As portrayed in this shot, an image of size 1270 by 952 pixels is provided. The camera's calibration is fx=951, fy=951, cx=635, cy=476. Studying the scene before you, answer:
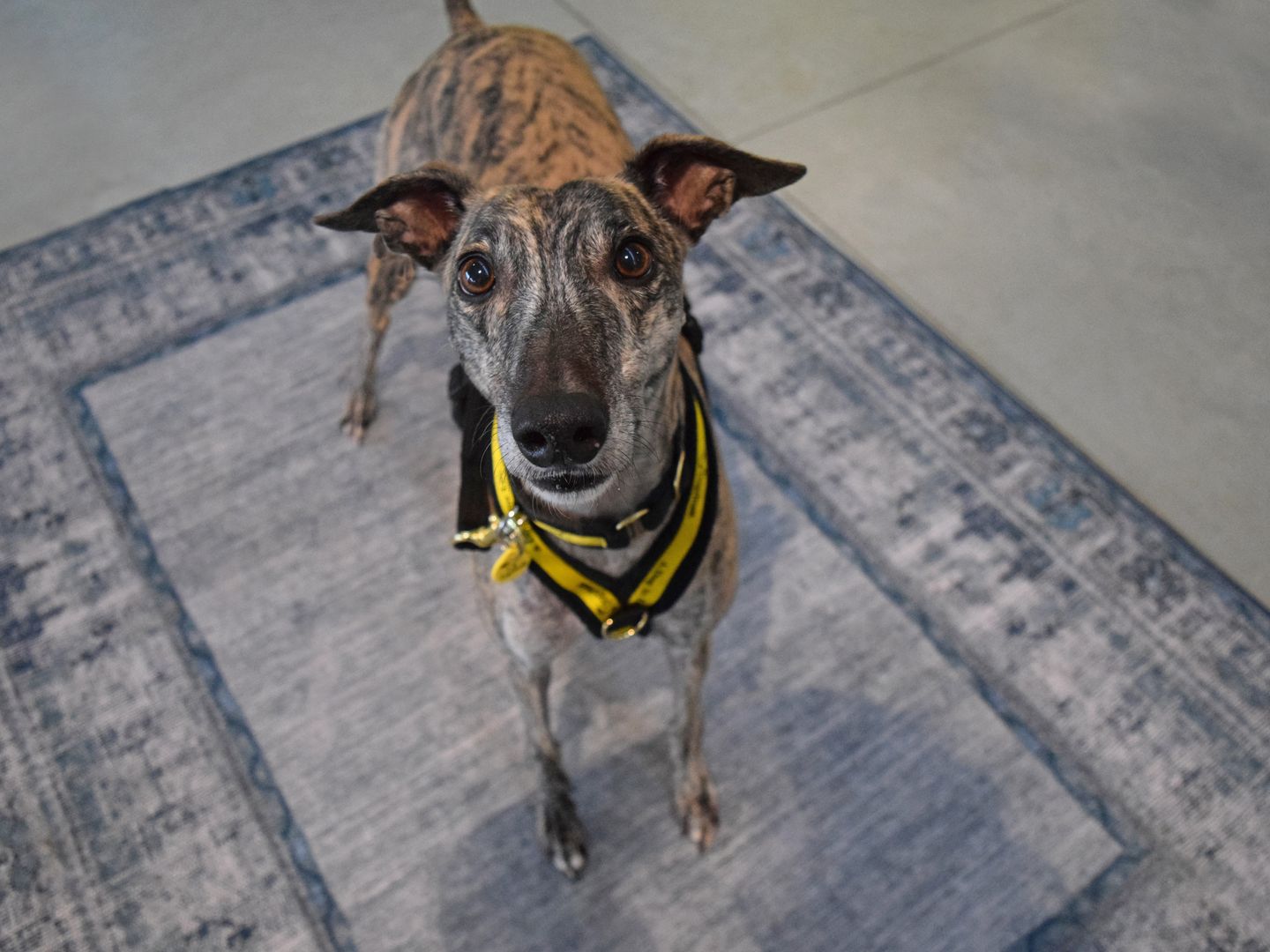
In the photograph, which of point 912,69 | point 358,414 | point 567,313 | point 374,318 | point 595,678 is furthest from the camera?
point 912,69

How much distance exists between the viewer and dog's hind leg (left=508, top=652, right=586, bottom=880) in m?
2.17

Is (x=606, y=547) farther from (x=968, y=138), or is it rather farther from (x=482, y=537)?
(x=968, y=138)

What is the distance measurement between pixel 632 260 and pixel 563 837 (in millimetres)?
1359

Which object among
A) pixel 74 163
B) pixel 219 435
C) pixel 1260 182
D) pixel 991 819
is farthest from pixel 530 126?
pixel 1260 182

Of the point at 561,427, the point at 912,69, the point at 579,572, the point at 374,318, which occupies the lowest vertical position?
the point at 912,69

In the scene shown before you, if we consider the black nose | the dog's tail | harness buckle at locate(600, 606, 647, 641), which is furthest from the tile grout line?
the black nose

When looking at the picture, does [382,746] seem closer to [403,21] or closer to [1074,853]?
[1074,853]

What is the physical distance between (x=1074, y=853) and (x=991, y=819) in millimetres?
194

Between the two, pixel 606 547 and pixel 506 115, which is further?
pixel 506 115

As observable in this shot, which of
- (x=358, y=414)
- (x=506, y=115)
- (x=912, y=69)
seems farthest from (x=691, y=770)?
(x=912, y=69)

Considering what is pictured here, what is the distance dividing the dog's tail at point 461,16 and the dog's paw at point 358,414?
1.11m

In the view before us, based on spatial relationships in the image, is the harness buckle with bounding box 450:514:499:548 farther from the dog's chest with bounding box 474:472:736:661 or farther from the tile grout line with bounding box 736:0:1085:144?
the tile grout line with bounding box 736:0:1085:144

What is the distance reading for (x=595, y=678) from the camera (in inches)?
98.6

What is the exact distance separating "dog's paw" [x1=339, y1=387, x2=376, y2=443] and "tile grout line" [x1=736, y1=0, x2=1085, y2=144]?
1.90 metres
